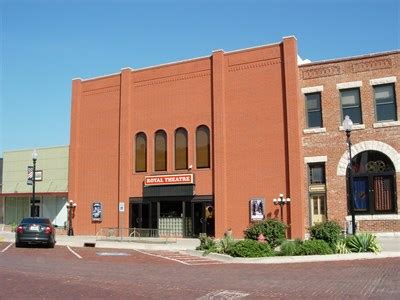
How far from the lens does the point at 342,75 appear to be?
28938 millimetres

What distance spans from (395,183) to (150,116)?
16.3 meters

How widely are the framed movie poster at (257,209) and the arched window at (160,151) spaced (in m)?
6.94

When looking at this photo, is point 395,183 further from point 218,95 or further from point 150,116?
point 150,116

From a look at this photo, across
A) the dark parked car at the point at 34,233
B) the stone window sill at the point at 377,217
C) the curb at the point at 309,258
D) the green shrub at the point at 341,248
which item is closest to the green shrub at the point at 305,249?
the green shrub at the point at 341,248

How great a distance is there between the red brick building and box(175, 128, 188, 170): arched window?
0.23 feet

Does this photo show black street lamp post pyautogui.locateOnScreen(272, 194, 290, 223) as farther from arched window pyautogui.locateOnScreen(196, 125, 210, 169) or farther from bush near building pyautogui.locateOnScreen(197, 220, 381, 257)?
bush near building pyautogui.locateOnScreen(197, 220, 381, 257)

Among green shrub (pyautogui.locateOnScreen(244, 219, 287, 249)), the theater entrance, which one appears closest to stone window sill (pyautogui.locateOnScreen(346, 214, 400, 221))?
green shrub (pyautogui.locateOnScreen(244, 219, 287, 249))

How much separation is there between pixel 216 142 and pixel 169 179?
161 inches

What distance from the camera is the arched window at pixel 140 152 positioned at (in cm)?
3503

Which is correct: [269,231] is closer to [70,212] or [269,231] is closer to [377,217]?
[377,217]

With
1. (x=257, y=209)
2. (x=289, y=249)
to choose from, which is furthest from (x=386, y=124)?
(x=289, y=249)

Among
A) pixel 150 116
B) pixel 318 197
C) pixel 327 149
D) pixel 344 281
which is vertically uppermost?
pixel 150 116

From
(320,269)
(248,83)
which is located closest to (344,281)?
(320,269)

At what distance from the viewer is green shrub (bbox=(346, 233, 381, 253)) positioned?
63.6ft
